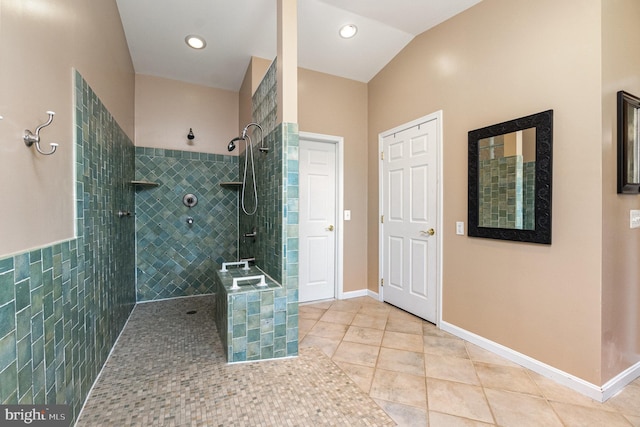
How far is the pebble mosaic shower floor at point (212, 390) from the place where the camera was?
149cm

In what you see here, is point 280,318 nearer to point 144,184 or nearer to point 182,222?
point 182,222

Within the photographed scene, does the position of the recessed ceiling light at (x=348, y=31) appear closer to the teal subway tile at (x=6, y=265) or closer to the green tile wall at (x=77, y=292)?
the green tile wall at (x=77, y=292)

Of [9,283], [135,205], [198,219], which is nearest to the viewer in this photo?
[9,283]

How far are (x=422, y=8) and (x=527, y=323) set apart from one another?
277 cm

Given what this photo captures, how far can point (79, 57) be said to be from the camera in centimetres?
155

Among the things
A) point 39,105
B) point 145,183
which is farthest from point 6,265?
point 145,183

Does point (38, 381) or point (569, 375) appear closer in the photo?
point (38, 381)

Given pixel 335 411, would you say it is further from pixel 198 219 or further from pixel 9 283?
pixel 198 219

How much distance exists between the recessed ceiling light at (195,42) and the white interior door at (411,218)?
224cm

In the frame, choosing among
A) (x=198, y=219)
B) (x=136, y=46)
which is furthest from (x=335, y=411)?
(x=136, y=46)

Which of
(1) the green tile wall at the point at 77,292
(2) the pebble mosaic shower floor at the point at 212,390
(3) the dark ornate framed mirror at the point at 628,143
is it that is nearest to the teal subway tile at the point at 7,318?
(1) the green tile wall at the point at 77,292

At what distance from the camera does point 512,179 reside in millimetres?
2082

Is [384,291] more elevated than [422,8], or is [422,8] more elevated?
[422,8]

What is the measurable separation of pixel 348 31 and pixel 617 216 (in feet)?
8.82
